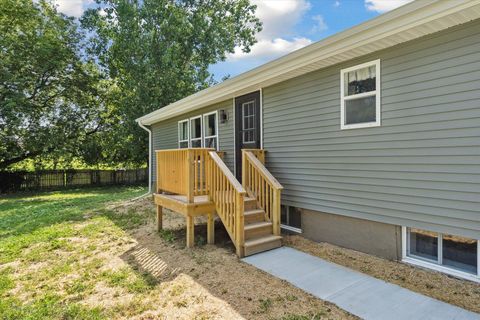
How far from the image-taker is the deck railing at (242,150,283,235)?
462cm

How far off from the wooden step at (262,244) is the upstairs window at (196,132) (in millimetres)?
4582

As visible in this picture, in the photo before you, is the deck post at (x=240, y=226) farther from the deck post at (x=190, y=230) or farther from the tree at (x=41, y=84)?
the tree at (x=41, y=84)

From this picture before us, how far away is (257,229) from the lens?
4531mm

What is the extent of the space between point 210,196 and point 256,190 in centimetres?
87

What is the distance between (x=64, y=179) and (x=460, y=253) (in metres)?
18.1

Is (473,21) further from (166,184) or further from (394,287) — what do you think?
(166,184)

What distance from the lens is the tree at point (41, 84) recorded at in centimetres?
1281

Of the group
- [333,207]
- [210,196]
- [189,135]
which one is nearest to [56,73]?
[189,135]

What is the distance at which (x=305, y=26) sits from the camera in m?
10.5

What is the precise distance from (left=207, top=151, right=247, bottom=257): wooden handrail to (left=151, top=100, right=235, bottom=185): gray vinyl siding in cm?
205

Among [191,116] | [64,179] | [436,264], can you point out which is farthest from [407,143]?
[64,179]

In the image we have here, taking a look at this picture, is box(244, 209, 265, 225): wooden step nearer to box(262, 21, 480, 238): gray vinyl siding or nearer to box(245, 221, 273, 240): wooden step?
box(245, 221, 273, 240): wooden step

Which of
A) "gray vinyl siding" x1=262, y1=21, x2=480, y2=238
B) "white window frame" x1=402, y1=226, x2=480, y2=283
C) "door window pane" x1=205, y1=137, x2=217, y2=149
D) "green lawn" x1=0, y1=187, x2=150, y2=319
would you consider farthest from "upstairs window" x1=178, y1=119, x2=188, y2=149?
"white window frame" x1=402, y1=226, x2=480, y2=283

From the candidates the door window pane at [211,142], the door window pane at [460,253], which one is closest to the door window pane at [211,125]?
the door window pane at [211,142]
